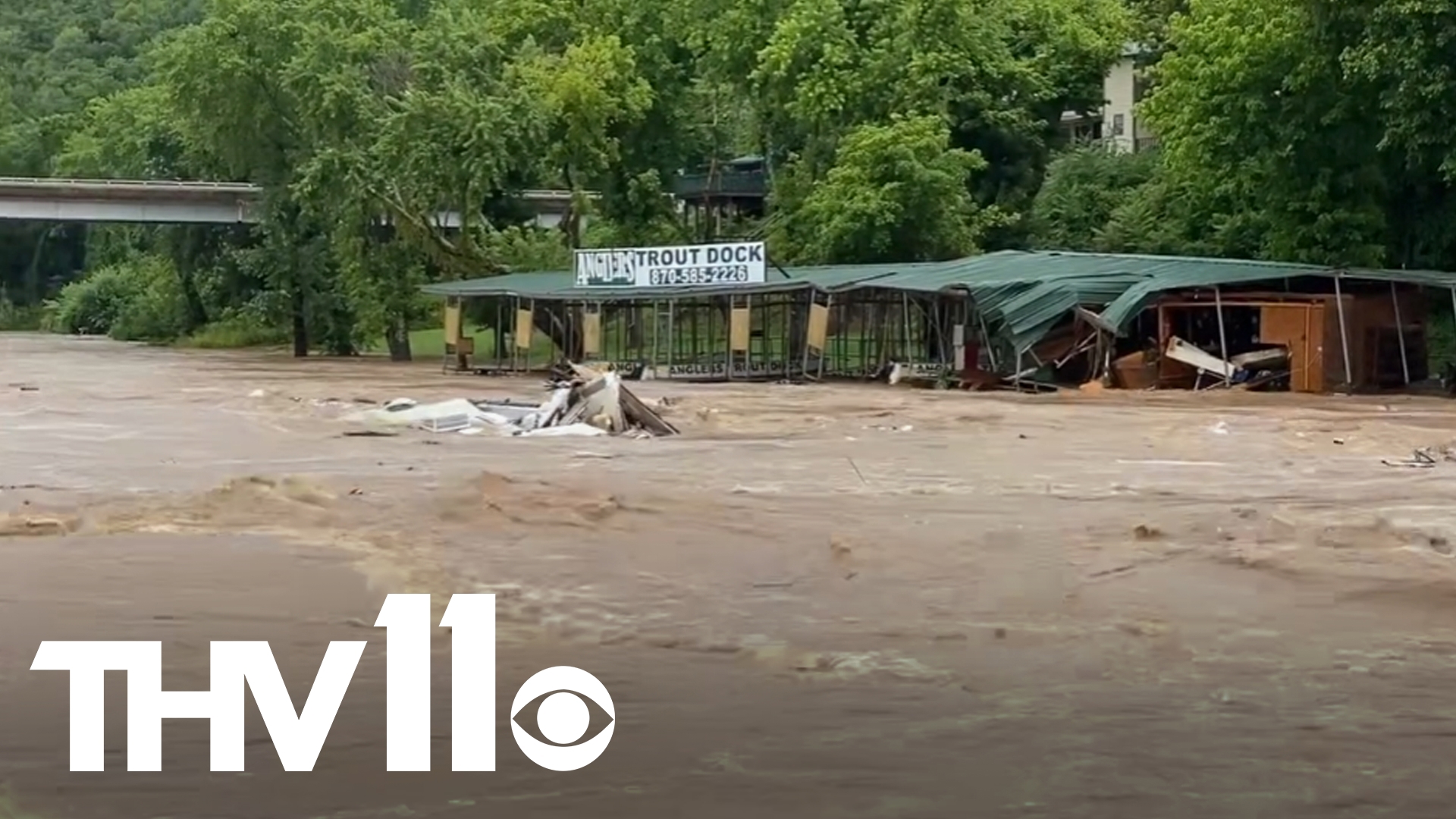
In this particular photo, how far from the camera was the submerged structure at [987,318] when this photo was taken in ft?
125

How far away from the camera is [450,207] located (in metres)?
57.3

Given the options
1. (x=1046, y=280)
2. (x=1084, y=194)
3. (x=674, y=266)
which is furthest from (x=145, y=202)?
(x=1046, y=280)

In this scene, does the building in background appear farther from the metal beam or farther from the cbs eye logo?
the cbs eye logo

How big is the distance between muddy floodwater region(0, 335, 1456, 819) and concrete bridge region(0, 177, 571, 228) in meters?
42.6

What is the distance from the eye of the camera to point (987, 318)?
40.8m

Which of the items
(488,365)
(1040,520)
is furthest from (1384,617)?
(488,365)

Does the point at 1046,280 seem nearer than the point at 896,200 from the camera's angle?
Yes

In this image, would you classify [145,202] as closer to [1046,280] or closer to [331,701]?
[1046,280]

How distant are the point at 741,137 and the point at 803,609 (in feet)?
163

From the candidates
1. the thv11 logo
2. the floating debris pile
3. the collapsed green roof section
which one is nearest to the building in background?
the collapsed green roof section

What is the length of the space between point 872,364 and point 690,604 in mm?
34054

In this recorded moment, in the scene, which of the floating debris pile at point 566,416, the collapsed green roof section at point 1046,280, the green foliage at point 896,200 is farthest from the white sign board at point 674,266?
the floating debris pile at point 566,416

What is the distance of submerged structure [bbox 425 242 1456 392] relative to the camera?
125ft

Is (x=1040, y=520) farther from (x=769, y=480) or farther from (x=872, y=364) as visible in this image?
(x=872, y=364)
